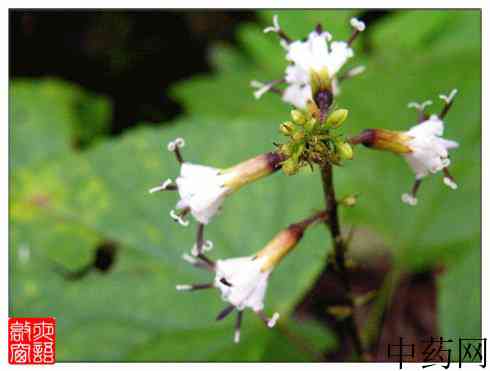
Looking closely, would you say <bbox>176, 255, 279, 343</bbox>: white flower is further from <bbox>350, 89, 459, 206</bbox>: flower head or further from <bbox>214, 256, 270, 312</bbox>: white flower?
<bbox>350, 89, 459, 206</bbox>: flower head

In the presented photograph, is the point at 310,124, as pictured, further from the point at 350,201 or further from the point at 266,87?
the point at 266,87

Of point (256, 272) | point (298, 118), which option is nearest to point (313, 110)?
point (298, 118)

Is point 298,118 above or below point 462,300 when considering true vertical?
above

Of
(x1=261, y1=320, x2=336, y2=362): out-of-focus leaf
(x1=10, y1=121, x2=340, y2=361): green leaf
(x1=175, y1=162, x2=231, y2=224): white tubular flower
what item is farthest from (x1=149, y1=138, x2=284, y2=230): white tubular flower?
(x1=261, y1=320, x2=336, y2=362): out-of-focus leaf

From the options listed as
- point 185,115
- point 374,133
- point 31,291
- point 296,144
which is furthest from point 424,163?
point 185,115

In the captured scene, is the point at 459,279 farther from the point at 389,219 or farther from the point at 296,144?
the point at 296,144
